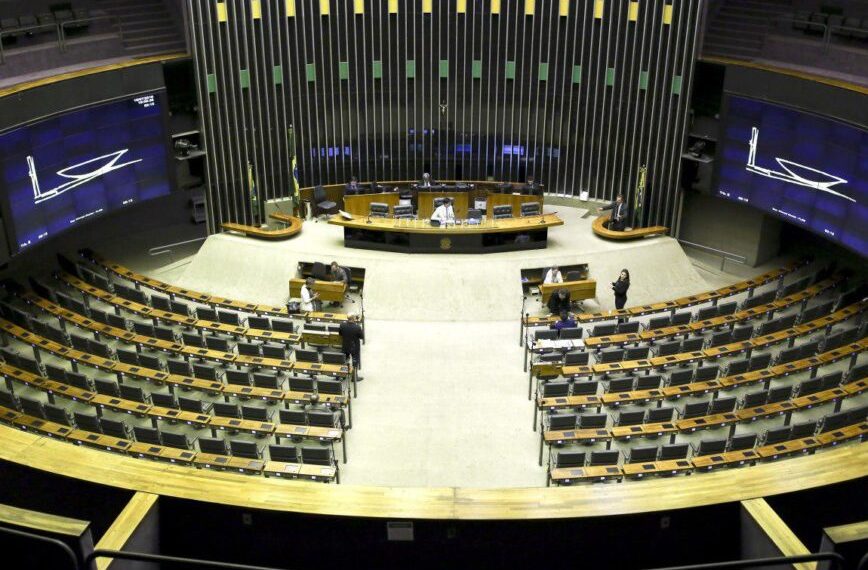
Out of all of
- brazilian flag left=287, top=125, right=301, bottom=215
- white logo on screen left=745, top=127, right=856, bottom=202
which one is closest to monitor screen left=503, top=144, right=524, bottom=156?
brazilian flag left=287, top=125, right=301, bottom=215

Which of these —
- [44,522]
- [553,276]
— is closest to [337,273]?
[553,276]

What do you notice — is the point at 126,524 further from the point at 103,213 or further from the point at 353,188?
the point at 353,188

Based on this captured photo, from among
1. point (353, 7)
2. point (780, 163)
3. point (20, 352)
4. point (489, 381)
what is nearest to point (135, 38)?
point (353, 7)

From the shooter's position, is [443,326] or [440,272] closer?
[443,326]

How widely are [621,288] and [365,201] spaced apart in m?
6.73

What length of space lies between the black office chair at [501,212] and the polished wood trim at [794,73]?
17.1 feet

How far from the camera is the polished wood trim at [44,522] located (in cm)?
449

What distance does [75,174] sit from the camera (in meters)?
16.2

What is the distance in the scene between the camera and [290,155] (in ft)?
67.1

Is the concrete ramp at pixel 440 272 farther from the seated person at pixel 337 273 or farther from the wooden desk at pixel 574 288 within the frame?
the seated person at pixel 337 273

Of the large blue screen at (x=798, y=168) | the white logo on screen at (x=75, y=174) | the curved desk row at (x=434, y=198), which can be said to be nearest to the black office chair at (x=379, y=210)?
the curved desk row at (x=434, y=198)

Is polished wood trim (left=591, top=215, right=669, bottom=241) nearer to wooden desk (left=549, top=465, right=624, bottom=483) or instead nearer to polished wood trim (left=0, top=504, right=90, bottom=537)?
wooden desk (left=549, top=465, right=624, bottom=483)

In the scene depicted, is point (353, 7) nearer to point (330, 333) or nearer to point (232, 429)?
point (330, 333)

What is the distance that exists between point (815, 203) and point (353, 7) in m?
11.2
